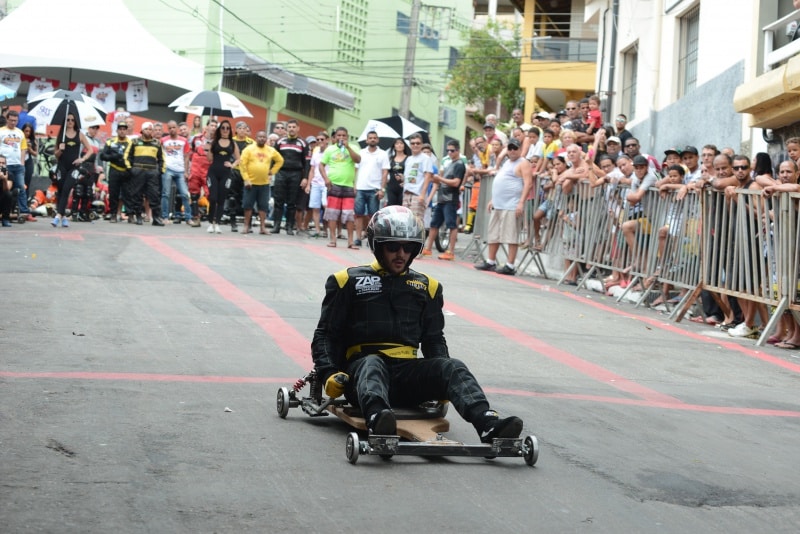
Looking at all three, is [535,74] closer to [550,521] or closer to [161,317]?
[161,317]

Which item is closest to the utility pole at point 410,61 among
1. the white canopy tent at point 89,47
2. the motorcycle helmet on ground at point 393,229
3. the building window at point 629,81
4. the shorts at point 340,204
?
the building window at point 629,81

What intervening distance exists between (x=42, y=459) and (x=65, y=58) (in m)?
22.4

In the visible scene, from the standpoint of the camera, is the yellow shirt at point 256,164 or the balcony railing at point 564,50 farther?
the balcony railing at point 564,50

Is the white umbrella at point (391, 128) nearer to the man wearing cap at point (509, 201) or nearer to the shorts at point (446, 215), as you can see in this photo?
the shorts at point (446, 215)

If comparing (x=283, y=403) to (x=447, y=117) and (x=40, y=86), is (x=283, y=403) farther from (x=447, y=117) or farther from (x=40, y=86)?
(x=447, y=117)

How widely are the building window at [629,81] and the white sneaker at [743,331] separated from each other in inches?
634


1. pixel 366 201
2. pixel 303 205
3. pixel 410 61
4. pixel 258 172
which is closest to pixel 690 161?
pixel 366 201

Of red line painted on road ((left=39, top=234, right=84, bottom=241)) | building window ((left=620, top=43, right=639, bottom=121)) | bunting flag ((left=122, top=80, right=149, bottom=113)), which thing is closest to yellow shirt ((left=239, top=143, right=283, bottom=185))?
red line painted on road ((left=39, top=234, right=84, bottom=241))

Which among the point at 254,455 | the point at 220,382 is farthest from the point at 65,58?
the point at 254,455

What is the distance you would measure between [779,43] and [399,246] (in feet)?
44.8

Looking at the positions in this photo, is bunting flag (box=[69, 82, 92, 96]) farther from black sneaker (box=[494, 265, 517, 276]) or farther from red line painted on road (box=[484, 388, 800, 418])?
red line painted on road (box=[484, 388, 800, 418])

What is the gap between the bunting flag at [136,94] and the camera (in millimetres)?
28672

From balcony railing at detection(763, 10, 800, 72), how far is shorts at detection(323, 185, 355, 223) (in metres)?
7.16

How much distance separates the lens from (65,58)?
26969mm
